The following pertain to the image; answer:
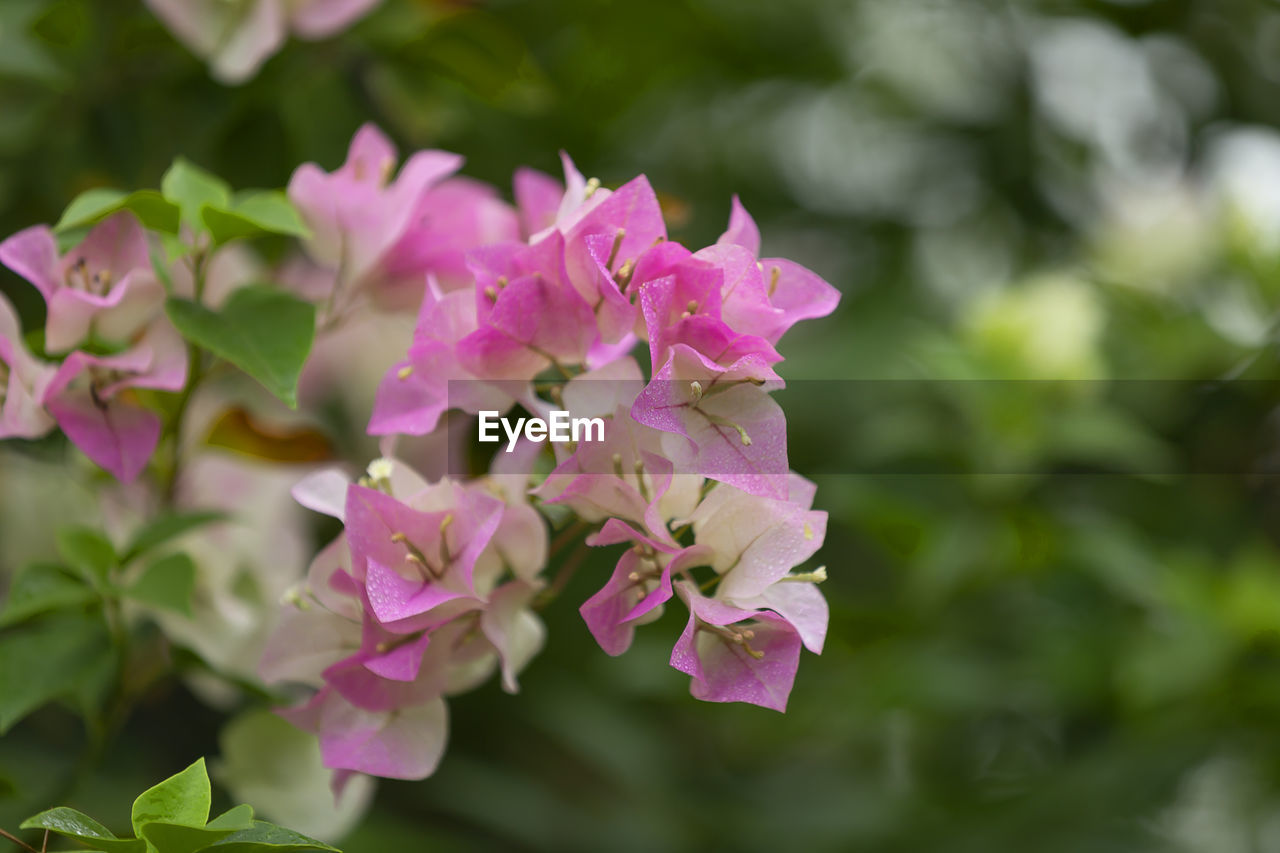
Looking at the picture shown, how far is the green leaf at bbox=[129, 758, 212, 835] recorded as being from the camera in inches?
12.9

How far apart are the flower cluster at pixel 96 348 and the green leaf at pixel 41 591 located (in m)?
0.06

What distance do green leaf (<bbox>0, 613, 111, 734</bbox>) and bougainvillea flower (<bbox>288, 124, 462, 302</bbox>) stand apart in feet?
0.63

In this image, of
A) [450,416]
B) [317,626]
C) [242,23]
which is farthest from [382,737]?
[242,23]

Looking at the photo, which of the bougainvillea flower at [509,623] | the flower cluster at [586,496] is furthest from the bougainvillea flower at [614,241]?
the bougainvillea flower at [509,623]

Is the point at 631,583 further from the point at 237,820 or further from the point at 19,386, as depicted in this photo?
the point at 19,386

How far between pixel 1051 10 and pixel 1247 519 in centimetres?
49

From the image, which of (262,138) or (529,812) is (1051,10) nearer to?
(262,138)

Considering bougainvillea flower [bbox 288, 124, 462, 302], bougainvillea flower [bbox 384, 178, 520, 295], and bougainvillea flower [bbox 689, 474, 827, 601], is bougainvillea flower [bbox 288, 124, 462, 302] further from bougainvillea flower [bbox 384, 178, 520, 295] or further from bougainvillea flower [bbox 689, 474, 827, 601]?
bougainvillea flower [bbox 689, 474, 827, 601]

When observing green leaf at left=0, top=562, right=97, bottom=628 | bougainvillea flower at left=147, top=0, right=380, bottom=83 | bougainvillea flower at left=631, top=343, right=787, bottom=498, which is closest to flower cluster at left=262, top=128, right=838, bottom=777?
bougainvillea flower at left=631, top=343, right=787, bottom=498

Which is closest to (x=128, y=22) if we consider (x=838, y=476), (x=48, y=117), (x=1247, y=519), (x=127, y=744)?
(x=48, y=117)

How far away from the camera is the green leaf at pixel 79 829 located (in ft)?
0.99

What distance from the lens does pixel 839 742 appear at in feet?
2.96

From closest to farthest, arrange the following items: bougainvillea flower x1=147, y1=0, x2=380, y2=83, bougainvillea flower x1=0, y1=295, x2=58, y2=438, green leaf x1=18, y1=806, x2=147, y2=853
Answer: green leaf x1=18, y1=806, x2=147, y2=853 → bougainvillea flower x1=0, y1=295, x2=58, y2=438 → bougainvillea flower x1=147, y1=0, x2=380, y2=83

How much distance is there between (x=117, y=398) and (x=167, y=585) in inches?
3.2
